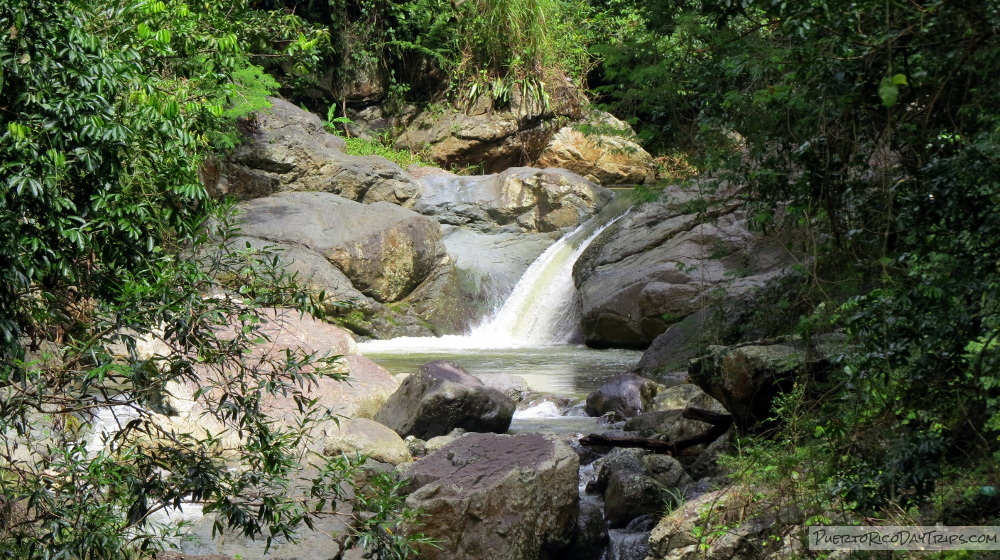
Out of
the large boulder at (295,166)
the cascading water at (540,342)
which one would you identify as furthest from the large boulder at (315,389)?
the large boulder at (295,166)

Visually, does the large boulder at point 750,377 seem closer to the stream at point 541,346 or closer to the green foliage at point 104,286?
the stream at point 541,346

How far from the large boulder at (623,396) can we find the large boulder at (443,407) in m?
1.22

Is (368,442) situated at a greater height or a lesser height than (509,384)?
greater

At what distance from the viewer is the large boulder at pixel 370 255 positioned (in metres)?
14.4

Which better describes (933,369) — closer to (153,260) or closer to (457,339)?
(153,260)

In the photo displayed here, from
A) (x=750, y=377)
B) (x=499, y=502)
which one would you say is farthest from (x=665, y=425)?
(x=499, y=502)

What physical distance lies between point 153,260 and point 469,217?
51.0 ft

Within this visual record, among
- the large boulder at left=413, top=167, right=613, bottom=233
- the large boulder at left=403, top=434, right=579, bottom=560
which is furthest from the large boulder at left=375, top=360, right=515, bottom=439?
the large boulder at left=413, top=167, right=613, bottom=233

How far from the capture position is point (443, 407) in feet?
26.2

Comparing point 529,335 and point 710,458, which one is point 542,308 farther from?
point 710,458

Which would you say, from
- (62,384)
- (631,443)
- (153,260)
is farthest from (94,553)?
(631,443)

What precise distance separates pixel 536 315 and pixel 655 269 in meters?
3.05

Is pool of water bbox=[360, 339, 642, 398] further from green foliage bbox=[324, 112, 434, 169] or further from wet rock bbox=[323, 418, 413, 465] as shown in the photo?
green foliage bbox=[324, 112, 434, 169]

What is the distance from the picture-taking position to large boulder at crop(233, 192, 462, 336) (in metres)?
14.4
